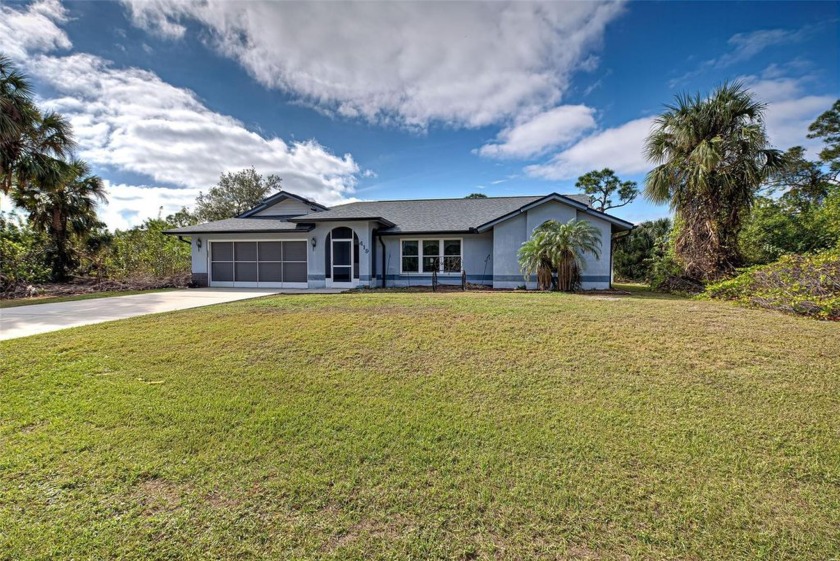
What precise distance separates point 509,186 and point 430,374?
80.2 feet

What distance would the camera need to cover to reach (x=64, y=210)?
15633 mm

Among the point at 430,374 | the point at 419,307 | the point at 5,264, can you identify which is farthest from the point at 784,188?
the point at 5,264

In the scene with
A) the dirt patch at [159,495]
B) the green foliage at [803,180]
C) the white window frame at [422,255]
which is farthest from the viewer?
the green foliage at [803,180]

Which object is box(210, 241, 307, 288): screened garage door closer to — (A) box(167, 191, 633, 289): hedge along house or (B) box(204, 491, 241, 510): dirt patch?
(A) box(167, 191, 633, 289): hedge along house

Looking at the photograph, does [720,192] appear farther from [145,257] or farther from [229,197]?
[229,197]

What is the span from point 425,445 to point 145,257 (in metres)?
21.3

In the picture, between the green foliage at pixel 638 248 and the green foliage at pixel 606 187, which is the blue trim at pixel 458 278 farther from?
the green foliage at pixel 606 187

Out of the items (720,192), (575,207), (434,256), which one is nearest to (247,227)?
(434,256)

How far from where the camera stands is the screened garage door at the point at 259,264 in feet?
53.4

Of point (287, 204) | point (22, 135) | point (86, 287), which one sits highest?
point (22, 135)

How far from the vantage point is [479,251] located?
15.7m

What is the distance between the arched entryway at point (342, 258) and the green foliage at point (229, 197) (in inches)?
947

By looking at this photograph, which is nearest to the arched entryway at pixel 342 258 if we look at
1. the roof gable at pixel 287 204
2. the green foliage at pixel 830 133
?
the roof gable at pixel 287 204

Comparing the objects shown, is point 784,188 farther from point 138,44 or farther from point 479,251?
point 138,44
